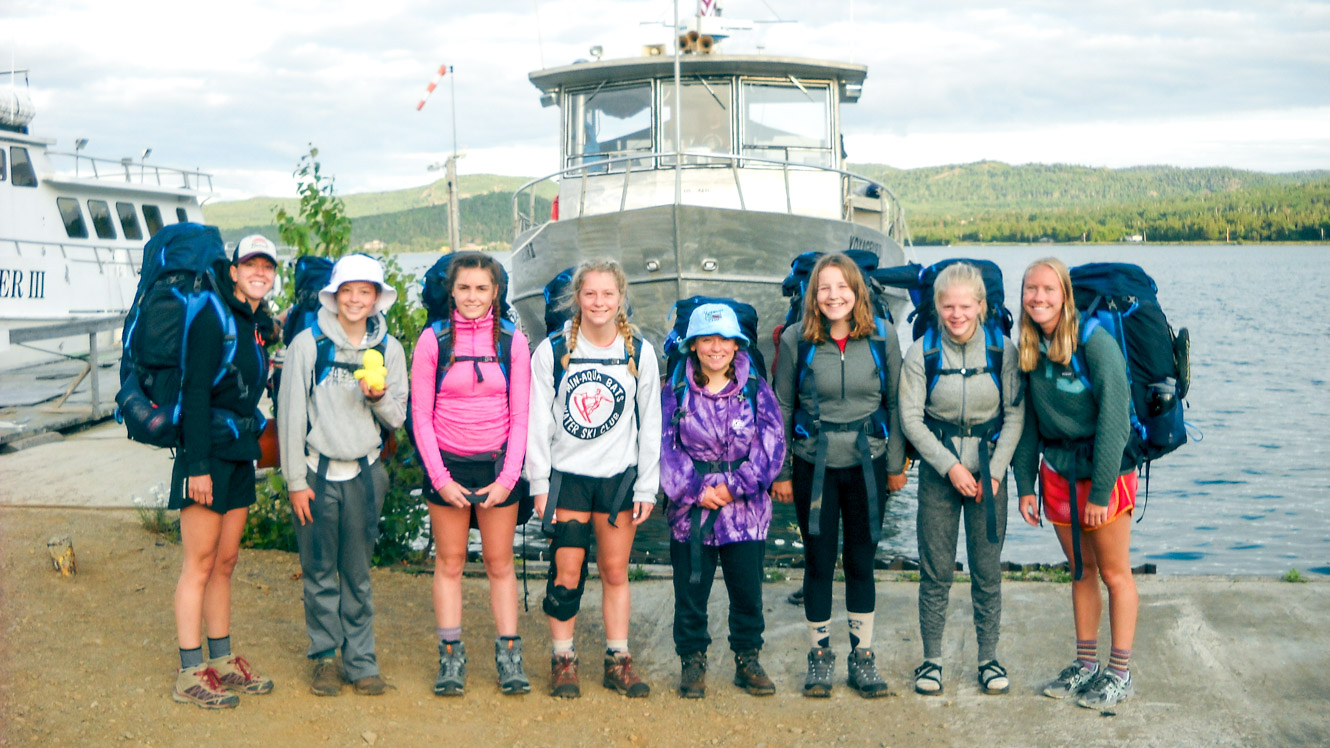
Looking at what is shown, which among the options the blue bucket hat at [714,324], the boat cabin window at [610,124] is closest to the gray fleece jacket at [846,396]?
the blue bucket hat at [714,324]

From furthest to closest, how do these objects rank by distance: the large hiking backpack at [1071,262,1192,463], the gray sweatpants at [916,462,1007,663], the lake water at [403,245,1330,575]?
the lake water at [403,245,1330,575]
the gray sweatpants at [916,462,1007,663]
the large hiking backpack at [1071,262,1192,463]

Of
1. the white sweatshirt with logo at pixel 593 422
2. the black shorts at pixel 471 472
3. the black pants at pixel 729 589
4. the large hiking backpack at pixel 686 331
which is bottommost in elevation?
the black pants at pixel 729 589

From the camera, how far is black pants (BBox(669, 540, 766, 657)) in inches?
165

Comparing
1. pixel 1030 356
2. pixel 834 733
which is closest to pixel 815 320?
pixel 1030 356

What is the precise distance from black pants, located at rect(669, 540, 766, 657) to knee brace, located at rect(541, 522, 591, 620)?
1.26 feet

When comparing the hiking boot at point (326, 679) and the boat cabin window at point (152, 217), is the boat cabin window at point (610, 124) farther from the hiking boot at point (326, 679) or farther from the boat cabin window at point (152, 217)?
the boat cabin window at point (152, 217)

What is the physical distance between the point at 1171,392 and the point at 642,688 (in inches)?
93.4

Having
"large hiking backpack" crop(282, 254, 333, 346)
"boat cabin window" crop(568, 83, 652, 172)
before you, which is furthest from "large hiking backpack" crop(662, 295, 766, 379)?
"boat cabin window" crop(568, 83, 652, 172)

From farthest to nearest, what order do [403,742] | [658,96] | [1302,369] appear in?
[1302,369] → [658,96] → [403,742]

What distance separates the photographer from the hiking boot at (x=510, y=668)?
13.7 ft

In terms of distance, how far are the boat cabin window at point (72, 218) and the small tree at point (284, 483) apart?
49.2 feet

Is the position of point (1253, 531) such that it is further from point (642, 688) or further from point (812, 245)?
point (642, 688)

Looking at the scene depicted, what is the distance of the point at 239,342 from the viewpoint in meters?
3.91

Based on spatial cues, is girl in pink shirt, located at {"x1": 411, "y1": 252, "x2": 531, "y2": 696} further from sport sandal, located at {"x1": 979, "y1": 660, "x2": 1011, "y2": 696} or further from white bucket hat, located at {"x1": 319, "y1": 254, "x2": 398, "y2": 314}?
sport sandal, located at {"x1": 979, "y1": 660, "x2": 1011, "y2": 696}
